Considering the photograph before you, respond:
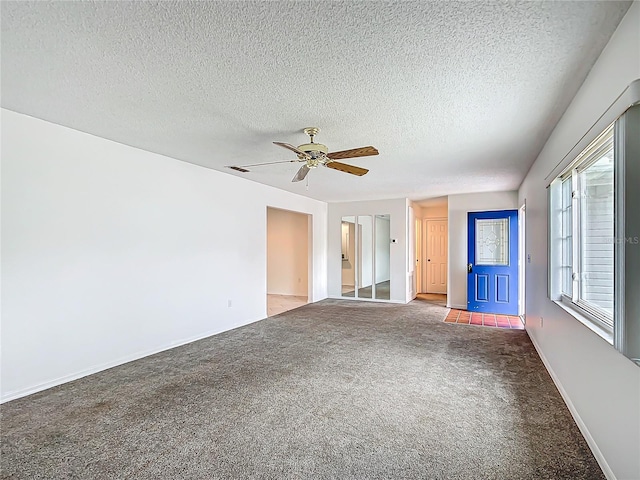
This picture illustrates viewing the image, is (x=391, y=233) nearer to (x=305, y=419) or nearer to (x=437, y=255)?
(x=437, y=255)

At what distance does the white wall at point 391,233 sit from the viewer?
7555 mm

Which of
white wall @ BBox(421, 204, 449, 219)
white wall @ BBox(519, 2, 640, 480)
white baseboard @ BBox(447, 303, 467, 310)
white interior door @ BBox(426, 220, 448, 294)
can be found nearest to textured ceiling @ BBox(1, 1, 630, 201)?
white wall @ BBox(519, 2, 640, 480)

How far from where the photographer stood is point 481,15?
162 centimetres

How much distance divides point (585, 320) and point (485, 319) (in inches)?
151

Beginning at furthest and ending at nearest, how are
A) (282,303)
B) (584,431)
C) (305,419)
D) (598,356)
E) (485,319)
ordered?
(282,303) → (485,319) → (305,419) → (584,431) → (598,356)

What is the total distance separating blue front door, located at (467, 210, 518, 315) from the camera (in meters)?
6.26

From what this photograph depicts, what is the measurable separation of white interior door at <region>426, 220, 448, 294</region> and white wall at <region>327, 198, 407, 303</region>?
192 centimetres

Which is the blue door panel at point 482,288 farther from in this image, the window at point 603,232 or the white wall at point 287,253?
the white wall at point 287,253

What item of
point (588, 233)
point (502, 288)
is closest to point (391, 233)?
point (502, 288)

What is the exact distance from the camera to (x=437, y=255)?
9.03m

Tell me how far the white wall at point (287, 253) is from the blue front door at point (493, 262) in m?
3.75

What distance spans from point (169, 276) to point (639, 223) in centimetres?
436

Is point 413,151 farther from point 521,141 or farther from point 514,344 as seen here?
point 514,344

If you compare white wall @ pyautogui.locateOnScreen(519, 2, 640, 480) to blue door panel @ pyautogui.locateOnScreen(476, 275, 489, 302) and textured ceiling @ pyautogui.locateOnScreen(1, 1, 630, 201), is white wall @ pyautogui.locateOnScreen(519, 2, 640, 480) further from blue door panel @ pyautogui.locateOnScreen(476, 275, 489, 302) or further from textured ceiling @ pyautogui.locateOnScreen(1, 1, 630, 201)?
blue door panel @ pyautogui.locateOnScreen(476, 275, 489, 302)
